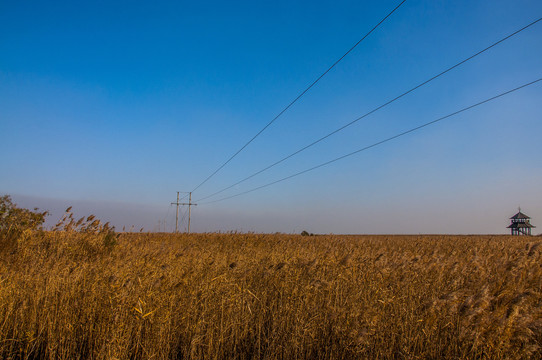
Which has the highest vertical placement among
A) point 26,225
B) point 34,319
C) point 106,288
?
point 26,225

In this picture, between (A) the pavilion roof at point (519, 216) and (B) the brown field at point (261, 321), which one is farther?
(A) the pavilion roof at point (519, 216)

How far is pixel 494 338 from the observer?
3029 millimetres

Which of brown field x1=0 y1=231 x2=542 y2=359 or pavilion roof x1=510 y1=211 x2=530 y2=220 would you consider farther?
pavilion roof x1=510 y1=211 x2=530 y2=220

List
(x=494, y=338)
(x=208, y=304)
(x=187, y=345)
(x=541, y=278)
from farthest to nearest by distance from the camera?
(x=541, y=278), (x=208, y=304), (x=187, y=345), (x=494, y=338)

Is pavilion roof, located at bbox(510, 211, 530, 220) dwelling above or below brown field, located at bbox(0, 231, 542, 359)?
above

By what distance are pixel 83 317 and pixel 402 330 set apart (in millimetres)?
3536

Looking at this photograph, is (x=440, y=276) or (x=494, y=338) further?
(x=440, y=276)

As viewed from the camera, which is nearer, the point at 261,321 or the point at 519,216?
the point at 261,321

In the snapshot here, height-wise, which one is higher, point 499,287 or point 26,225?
point 26,225

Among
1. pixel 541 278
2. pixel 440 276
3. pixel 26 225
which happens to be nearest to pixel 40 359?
pixel 440 276

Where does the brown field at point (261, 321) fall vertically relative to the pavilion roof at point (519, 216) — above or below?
below

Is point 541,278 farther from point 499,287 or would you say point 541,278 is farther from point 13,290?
point 13,290

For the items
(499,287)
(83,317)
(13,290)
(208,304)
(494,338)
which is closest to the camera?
(494,338)

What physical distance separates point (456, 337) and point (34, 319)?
4667 mm
